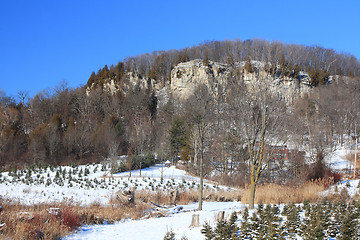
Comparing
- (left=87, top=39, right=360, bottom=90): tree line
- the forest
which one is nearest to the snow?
the forest

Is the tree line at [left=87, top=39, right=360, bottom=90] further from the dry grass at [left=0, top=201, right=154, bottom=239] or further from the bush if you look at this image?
the bush

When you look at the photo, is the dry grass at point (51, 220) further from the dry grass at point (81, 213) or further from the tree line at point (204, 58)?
the tree line at point (204, 58)

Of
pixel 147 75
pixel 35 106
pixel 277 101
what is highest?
pixel 147 75

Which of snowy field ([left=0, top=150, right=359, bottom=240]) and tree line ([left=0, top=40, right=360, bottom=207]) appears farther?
tree line ([left=0, top=40, right=360, bottom=207])

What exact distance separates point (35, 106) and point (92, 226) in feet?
162

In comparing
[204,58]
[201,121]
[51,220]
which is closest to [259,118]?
[201,121]

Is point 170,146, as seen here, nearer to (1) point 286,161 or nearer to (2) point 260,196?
(1) point 286,161

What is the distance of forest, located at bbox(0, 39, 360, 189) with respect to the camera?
50.0 ft

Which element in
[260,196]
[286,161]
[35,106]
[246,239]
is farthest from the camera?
[35,106]

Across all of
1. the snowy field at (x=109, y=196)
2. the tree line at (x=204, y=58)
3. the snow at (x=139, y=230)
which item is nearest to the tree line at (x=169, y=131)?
the snowy field at (x=109, y=196)

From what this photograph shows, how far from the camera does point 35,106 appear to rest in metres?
50.5

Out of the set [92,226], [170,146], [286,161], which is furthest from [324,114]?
[92,226]

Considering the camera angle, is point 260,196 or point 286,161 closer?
point 260,196

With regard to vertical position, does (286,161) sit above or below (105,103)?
below
